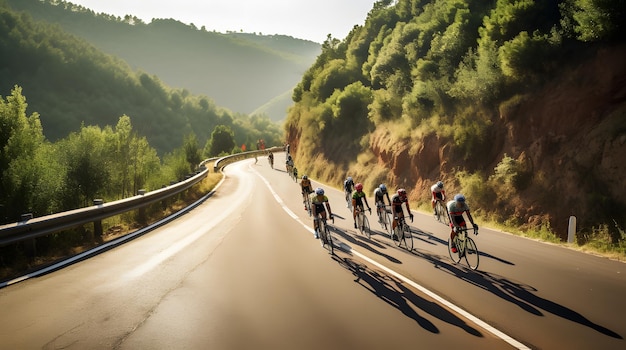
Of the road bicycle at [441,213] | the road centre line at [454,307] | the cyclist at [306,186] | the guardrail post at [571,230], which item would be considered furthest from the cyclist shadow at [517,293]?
the cyclist at [306,186]

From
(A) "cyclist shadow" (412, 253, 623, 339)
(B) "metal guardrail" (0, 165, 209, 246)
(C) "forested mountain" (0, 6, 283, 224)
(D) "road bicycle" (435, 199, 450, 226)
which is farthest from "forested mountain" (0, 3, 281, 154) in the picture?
(A) "cyclist shadow" (412, 253, 623, 339)

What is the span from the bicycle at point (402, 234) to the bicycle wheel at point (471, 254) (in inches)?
67.3

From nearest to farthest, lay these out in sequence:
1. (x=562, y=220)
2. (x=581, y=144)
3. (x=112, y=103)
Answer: (x=562, y=220)
(x=581, y=144)
(x=112, y=103)

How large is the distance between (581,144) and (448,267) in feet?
27.3

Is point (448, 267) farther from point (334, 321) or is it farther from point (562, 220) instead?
point (562, 220)

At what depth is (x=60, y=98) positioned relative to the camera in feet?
398

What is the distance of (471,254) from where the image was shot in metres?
8.43

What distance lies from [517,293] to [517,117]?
1172 cm

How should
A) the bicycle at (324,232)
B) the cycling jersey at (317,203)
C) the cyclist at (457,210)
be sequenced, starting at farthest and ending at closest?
1. the cycling jersey at (317,203)
2. the bicycle at (324,232)
3. the cyclist at (457,210)

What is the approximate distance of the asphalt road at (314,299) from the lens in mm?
4816

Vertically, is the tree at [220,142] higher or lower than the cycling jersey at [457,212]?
higher

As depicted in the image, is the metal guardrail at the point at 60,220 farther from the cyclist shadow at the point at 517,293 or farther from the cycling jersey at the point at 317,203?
the cyclist shadow at the point at 517,293

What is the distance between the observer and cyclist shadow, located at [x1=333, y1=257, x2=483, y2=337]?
17.5 feet

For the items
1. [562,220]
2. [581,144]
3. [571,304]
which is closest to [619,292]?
[571,304]
